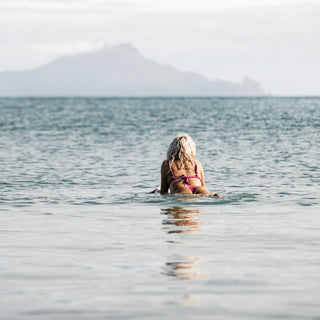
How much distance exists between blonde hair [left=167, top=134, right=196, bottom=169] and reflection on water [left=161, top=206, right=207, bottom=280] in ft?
3.01

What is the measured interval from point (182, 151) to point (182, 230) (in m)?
2.93

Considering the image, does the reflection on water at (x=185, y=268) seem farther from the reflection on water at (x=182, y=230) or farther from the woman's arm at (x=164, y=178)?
the woman's arm at (x=164, y=178)

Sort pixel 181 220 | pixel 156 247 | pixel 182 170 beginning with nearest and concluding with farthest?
pixel 156 247 → pixel 181 220 → pixel 182 170

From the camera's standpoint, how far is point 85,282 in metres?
7.06

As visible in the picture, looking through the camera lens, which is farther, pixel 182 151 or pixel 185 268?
pixel 182 151

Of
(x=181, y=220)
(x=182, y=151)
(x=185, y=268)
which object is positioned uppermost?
(x=182, y=151)

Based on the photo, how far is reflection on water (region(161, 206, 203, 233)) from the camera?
10508mm

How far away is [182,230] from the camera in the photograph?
10352mm

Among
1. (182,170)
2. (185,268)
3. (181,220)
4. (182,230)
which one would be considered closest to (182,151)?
(182,170)

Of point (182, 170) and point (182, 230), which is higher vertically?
point (182, 170)

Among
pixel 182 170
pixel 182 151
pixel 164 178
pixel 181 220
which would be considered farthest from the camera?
pixel 164 178

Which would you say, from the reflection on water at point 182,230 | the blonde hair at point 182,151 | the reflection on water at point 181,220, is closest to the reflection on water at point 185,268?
the reflection on water at point 182,230

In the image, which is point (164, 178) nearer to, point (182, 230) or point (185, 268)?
point (182, 230)

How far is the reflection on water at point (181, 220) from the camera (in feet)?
34.5
